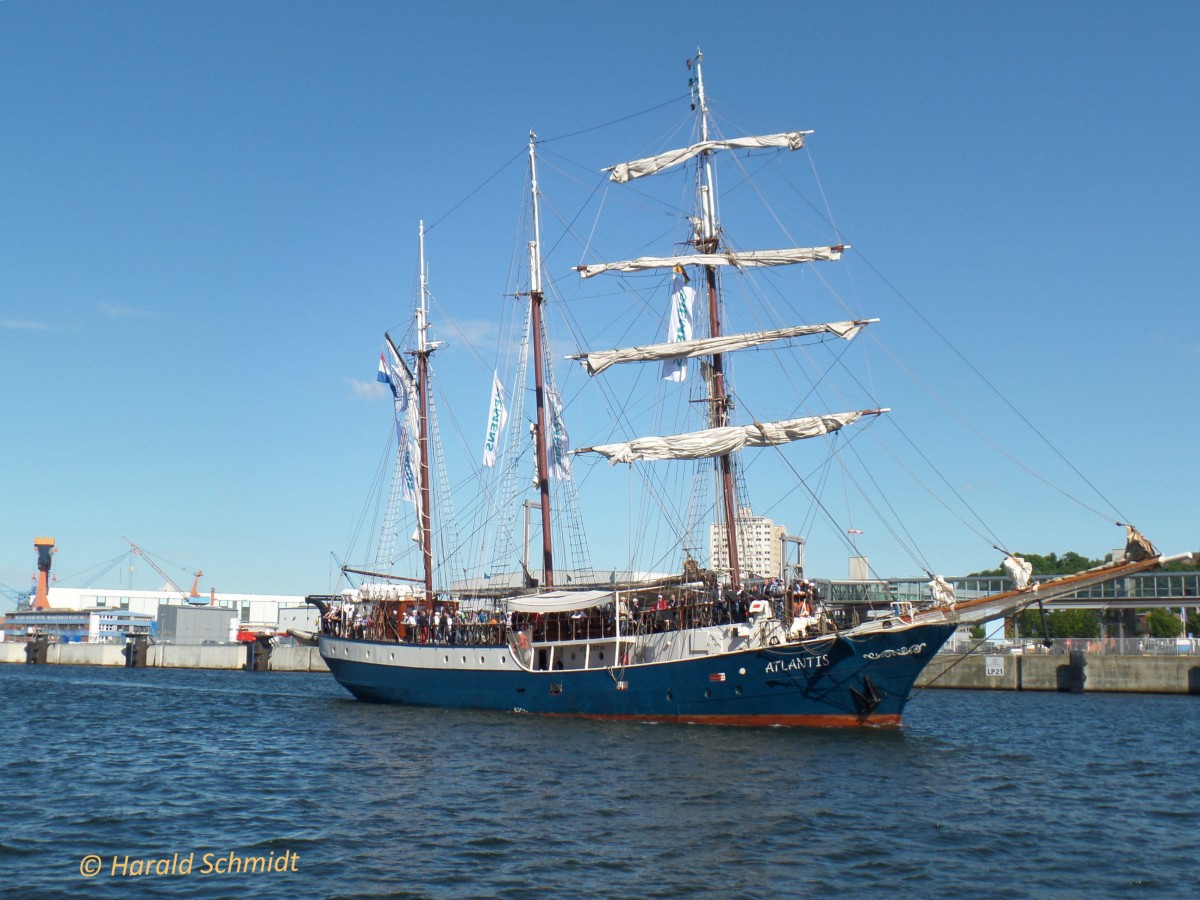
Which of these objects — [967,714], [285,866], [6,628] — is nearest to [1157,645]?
[967,714]

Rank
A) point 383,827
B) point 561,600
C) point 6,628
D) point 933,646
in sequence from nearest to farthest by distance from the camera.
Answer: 1. point 383,827
2. point 933,646
3. point 561,600
4. point 6,628

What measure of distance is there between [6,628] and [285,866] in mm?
180211

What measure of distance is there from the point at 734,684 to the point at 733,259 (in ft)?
64.5

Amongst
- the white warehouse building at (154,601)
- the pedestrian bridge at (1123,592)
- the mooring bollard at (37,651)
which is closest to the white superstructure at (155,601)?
the white warehouse building at (154,601)

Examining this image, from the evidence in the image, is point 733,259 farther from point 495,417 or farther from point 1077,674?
point 1077,674

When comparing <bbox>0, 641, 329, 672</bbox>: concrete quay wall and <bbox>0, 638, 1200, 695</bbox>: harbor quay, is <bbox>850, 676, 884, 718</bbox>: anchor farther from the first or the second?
<bbox>0, 641, 329, 672</bbox>: concrete quay wall

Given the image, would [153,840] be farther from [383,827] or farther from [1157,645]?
[1157,645]

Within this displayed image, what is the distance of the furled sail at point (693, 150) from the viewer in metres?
48.6

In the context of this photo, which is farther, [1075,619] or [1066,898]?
[1075,619]

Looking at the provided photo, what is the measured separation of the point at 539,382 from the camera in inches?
2079

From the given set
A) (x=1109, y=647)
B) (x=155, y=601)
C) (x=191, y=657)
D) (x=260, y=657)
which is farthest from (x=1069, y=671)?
(x=155, y=601)

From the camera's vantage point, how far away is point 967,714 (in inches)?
1858

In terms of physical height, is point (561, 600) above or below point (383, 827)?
above

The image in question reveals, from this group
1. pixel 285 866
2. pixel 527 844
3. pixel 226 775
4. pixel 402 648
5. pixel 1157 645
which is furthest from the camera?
pixel 1157 645
